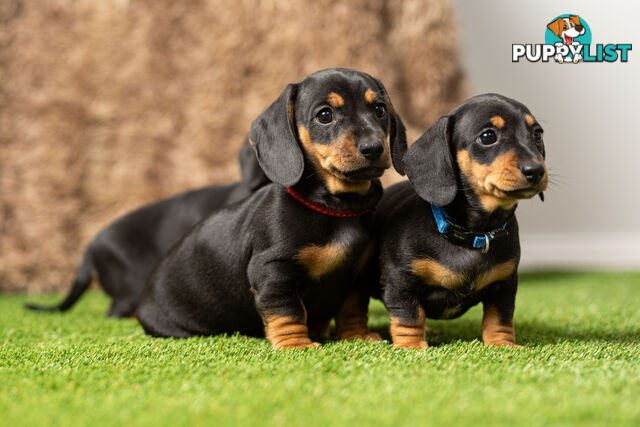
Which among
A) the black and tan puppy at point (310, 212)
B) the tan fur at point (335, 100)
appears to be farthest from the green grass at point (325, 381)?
the tan fur at point (335, 100)

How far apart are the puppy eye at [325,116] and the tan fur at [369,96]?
147mm

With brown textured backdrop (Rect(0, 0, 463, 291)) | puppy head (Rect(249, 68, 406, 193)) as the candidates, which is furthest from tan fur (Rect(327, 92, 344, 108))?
brown textured backdrop (Rect(0, 0, 463, 291))

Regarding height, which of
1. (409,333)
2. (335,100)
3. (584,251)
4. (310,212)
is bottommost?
(584,251)

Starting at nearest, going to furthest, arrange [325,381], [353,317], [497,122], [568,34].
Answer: [325,381] → [497,122] → [353,317] → [568,34]

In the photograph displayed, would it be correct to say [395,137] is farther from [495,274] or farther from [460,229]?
[495,274]

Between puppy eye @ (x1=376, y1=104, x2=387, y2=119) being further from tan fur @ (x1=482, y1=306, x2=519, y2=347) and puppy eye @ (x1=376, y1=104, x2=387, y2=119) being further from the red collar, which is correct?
tan fur @ (x1=482, y1=306, x2=519, y2=347)

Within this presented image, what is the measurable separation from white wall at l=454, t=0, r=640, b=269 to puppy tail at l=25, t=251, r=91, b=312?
13.0ft

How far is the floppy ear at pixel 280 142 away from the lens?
87.4 inches

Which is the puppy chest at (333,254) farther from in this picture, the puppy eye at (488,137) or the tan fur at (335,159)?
the puppy eye at (488,137)

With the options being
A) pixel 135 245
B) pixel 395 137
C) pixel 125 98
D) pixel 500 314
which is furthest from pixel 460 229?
pixel 125 98

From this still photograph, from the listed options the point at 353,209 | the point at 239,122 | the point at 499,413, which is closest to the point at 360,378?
the point at 499,413

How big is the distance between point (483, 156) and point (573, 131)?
182 inches

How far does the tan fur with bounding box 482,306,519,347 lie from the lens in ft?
7.23

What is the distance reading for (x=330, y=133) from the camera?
2.20m
